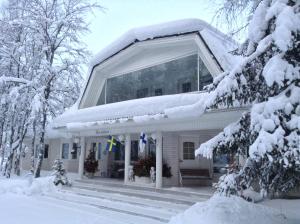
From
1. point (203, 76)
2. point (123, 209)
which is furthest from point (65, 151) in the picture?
point (203, 76)

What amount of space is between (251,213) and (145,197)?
15.1ft

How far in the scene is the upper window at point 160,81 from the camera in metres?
11.5

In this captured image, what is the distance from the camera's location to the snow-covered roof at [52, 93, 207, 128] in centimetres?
1002

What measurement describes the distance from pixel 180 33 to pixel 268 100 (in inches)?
259

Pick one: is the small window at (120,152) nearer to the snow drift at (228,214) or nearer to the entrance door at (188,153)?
the entrance door at (188,153)

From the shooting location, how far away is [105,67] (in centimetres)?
1512

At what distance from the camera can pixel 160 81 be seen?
42.3 ft

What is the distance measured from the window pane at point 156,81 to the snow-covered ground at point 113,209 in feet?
14.0

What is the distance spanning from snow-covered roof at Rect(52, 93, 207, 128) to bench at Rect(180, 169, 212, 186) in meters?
3.50

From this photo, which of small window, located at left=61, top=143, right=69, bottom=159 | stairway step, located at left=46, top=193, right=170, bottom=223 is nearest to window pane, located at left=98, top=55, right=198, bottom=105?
stairway step, located at left=46, top=193, right=170, bottom=223

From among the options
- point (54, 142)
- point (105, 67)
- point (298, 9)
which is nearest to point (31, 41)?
point (105, 67)

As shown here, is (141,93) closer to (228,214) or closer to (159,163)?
(159,163)

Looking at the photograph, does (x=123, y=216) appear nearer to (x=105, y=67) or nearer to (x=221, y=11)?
(x=221, y=11)

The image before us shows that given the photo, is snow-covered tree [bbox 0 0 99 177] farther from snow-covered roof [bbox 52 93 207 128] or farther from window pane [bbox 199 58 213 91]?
window pane [bbox 199 58 213 91]
